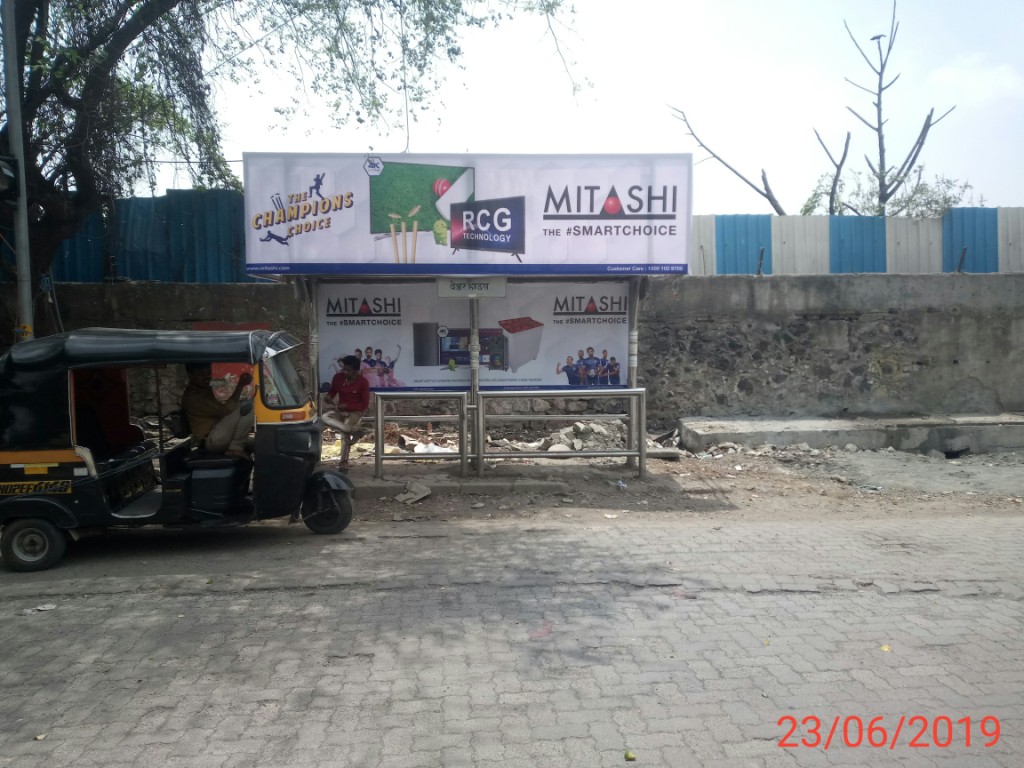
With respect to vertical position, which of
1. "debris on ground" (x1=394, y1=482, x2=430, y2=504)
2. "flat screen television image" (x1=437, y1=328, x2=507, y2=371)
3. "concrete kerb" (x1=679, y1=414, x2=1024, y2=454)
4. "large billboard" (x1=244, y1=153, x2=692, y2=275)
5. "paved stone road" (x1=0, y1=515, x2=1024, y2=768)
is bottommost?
"paved stone road" (x1=0, y1=515, x2=1024, y2=768)

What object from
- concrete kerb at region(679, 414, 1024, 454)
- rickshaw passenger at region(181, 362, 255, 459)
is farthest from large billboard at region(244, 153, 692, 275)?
concrete kerb at region(679, 414, 1024, 454)

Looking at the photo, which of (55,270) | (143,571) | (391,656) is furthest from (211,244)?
(391,656)

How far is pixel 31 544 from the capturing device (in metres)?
6.36

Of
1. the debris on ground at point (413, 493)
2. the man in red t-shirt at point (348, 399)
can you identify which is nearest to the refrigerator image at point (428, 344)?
the man in red t-shirt at point (348, 399)

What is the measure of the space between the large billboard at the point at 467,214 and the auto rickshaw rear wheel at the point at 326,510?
285 cm

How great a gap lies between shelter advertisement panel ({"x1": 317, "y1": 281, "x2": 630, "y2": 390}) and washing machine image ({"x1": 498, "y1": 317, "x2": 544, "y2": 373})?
1cm

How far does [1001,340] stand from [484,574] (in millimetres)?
10455

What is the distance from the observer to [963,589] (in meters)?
5.55

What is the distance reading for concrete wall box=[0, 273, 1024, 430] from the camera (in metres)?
12.4

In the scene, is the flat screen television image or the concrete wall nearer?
the flat screen television image

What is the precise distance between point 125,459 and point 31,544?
0.97 metres
